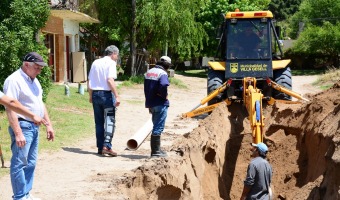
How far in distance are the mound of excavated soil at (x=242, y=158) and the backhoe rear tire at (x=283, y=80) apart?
1.35 metres

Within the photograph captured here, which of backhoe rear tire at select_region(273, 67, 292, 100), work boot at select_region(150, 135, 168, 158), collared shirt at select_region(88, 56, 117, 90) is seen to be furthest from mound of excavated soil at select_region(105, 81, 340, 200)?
collared shirt at select_region(88, 56, 117, 90)

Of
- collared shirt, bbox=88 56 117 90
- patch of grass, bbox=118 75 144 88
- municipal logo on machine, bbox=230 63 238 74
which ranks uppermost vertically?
collared shirt, bbox=88 56 117 90

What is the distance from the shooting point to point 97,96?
36.9 feet

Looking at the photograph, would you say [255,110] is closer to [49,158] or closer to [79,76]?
[49,158]

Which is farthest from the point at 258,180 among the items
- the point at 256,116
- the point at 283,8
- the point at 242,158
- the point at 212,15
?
the point at 283,8

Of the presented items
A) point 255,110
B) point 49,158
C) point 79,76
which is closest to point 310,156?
point 255,110

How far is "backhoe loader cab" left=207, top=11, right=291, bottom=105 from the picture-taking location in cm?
1559

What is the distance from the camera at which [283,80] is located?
52.5 ft

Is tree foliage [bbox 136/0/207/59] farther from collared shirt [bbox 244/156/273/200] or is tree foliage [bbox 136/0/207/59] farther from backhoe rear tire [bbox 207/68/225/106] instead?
collared shirt [bbox 244/156/273/200]

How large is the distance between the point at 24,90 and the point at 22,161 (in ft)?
2.74

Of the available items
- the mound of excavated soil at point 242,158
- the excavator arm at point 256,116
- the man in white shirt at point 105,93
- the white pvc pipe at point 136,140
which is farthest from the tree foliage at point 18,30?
the excavator arm at point 256,116

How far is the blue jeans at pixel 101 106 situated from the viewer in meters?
11.2

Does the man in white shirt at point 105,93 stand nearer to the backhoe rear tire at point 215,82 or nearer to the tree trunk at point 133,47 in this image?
the backhoe rear tire at point 215,82

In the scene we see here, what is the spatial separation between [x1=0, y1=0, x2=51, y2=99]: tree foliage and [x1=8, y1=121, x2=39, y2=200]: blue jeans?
25.5 feet
